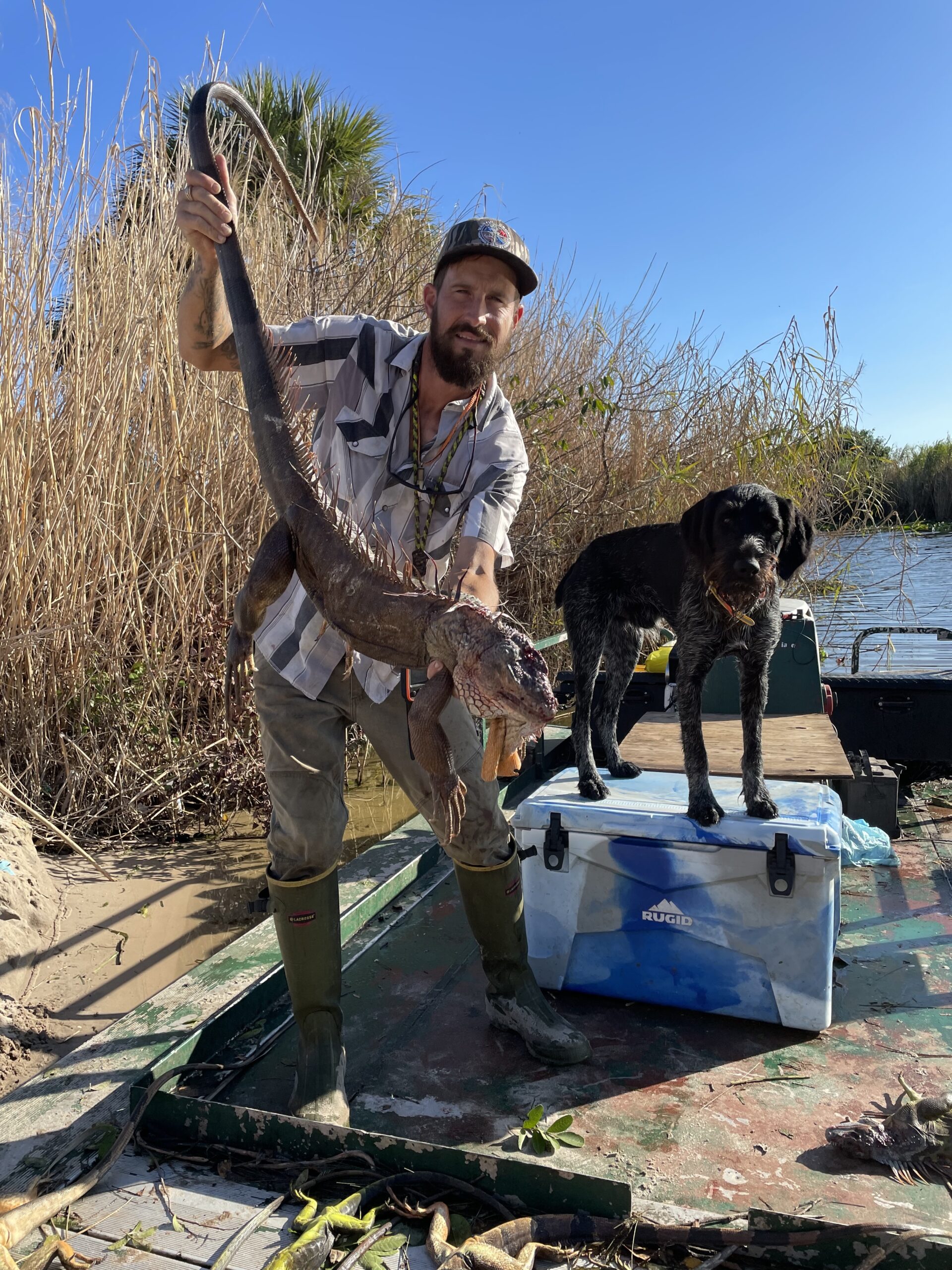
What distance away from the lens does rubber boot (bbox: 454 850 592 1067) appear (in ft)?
8.75

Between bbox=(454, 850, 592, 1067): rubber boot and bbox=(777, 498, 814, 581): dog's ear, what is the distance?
1.49 meters

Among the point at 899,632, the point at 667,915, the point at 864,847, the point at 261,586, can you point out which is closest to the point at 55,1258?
the point at 261,586

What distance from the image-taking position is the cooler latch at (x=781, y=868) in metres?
2.67

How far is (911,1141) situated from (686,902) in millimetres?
A: 863

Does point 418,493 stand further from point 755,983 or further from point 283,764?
point 755,983

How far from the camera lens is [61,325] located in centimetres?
445

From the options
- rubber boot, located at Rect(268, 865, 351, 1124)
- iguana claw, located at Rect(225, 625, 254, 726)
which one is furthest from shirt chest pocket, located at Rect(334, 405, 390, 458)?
rubber boot, located at Rect(268, 865, 351, 1124)

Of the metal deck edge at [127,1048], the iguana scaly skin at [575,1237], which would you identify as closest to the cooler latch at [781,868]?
the iguana scaly skin at [575,1237]

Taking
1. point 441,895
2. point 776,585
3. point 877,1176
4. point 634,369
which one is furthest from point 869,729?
point 634,369

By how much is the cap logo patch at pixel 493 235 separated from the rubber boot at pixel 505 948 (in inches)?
69.8

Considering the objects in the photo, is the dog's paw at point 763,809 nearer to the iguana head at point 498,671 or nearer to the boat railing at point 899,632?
the iguana head at point 498,671

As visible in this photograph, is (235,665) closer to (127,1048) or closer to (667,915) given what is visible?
(127,1048)

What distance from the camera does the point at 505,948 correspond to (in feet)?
8.96

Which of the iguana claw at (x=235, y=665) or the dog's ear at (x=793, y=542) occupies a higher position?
the dog's ear at (x=793, y=542)
